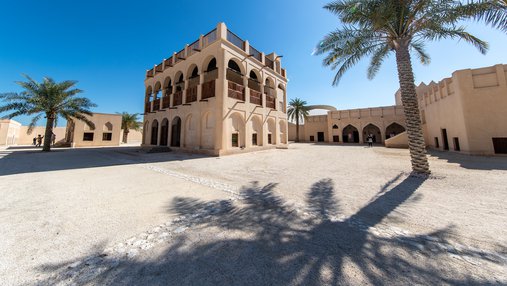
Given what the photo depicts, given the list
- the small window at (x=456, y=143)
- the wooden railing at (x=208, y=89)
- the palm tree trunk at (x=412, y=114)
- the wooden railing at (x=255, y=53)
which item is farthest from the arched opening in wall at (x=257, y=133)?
Answer: the small window at (x=456, y=143)

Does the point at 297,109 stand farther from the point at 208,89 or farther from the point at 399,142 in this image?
the point at 208,89

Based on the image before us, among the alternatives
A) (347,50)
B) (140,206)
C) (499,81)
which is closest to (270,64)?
(347,50)

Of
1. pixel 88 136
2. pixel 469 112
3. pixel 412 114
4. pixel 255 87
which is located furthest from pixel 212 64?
pixel 88 136

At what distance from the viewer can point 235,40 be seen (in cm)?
1623

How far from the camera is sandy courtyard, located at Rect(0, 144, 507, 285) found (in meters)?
2.02

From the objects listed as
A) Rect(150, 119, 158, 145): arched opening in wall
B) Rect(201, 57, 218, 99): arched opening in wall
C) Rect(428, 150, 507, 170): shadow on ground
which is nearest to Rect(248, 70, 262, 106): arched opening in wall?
Rect(201, 57, 218, 99): arched opening in wall

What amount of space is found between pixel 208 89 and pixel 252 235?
47.0 ft

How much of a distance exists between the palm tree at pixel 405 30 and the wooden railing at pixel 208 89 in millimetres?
9093

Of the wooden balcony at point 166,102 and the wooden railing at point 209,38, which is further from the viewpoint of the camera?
the wooden balcony at point 166,102

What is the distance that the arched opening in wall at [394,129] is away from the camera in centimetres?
3109

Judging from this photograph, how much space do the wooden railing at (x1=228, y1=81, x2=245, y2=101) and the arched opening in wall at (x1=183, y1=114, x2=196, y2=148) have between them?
4.68 metres

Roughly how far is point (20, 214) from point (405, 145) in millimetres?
27665

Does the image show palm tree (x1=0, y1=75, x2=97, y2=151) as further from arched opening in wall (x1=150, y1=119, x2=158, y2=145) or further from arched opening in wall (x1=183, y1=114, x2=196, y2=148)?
arched opening in wall (x1=183, y1=114, x2=196, y2=148)

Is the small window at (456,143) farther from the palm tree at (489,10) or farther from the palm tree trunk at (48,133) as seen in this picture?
the palm tree trunk at (48,133)
